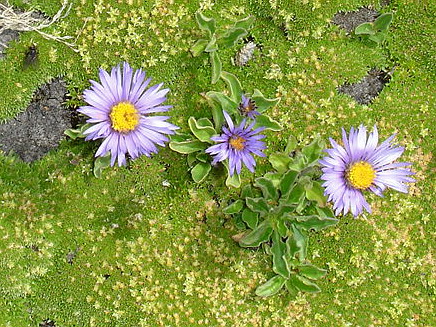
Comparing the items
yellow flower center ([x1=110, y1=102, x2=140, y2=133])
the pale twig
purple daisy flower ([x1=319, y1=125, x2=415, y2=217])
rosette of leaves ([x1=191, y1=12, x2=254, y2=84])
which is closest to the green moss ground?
the pale twig

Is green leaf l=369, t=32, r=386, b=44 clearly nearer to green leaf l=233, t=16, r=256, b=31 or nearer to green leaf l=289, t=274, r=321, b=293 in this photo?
green leaf l=233, t=16, r=256, b=31

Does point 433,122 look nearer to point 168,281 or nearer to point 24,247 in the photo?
point 168,281

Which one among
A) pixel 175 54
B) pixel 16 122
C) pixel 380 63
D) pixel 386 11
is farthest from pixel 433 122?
pixel 16 122

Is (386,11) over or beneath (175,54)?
over

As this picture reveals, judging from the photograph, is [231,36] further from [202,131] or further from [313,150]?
[313,150]

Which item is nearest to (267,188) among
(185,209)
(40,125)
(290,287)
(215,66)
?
(185,209)

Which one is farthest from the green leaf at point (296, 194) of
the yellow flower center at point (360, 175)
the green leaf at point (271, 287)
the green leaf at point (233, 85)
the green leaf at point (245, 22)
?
the green leaf at point (245, 22)

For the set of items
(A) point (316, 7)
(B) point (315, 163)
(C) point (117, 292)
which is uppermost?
(A) point (316, 7)
